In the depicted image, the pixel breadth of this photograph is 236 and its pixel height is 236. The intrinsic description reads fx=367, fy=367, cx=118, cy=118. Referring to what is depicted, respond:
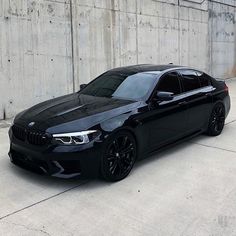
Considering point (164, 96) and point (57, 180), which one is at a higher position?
point (164, 96)

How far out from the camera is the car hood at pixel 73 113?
429 centimetres

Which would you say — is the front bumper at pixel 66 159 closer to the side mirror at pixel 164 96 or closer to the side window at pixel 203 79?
the side mirror at pixel 164 96

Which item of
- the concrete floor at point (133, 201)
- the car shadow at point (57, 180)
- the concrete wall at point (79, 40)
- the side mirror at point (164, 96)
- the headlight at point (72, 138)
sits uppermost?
the concrete wall at point (79, 40)

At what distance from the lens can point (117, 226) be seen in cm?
349

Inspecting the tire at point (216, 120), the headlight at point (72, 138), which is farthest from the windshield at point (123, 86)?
the tire at point (216, 120)

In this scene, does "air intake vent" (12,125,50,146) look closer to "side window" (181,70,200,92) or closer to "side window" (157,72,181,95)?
"side window" (157,72,181,95)

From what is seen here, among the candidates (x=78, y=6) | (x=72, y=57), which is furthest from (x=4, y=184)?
(x=78, y=6)

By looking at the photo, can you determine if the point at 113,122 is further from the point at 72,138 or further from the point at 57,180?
the point at 57,180

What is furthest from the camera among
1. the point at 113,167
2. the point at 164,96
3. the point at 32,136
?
the point at 164,96

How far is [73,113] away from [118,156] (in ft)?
2.55

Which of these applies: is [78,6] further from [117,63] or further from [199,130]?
[199,130]

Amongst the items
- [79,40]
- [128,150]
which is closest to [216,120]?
[128,150]

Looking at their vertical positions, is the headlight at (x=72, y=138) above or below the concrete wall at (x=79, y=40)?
below

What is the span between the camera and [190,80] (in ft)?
20.0
